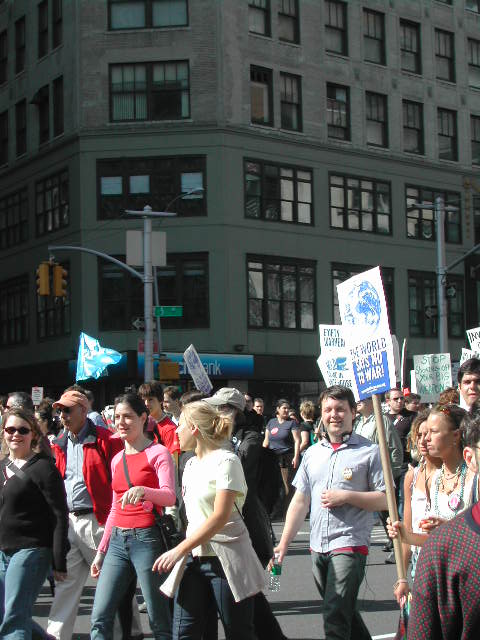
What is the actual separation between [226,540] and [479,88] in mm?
38510

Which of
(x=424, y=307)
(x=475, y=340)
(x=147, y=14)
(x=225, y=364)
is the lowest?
(x=475, y=340)

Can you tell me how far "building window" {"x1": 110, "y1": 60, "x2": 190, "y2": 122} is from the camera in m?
34.8

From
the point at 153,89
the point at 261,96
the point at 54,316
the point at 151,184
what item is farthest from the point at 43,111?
the point at 261,96

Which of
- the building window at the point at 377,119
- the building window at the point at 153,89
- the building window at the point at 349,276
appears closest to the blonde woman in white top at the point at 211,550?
the building window at the point at 153,89

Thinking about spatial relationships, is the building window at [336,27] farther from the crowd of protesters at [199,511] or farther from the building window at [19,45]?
the crowd of protesters at [199,511]

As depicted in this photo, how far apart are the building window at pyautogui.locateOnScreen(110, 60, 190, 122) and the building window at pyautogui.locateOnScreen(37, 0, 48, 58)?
362 cm

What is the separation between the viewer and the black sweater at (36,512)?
22.0ft

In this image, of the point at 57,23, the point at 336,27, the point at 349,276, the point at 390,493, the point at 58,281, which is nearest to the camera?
the point at 390,493

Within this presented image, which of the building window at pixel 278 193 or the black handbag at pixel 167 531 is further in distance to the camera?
the building window at pixel 278 193

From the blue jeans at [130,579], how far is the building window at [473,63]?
1471 inches

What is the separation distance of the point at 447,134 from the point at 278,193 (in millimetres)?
8596

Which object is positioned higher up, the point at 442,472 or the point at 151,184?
the point at 151,184

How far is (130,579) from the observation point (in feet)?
22.5

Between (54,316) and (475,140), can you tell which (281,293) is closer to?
(54,316)
